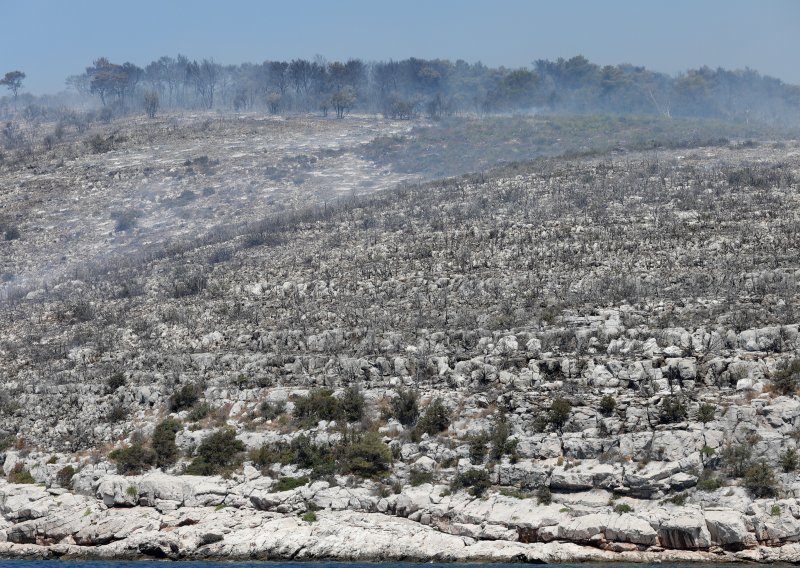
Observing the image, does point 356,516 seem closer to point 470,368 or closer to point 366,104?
point 470,368

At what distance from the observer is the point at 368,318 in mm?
50562

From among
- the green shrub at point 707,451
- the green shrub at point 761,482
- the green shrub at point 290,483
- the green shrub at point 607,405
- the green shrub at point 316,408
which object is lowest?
the green shrub at point 290,483

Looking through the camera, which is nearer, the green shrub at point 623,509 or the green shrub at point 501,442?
the green shrub at point 623,509

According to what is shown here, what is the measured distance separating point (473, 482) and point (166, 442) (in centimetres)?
1280

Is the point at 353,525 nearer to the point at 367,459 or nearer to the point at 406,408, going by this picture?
the point at 367,459

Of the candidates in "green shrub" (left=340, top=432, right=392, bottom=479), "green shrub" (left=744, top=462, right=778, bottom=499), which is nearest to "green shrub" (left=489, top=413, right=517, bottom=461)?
"green shrub" (left=340, top=432, right=392, bottom=479)

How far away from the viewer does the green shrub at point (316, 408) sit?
43.2 m

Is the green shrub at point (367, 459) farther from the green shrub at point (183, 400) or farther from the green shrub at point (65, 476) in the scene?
the green shrub at point (65, 476)

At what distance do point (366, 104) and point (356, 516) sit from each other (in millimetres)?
107745

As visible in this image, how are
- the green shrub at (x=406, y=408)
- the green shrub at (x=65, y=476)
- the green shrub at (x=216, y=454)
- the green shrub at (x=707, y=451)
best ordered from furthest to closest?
the green shrub at (x=406, y=408), the green shrub at (x=65, y=476), the green shrub at (x=216, y=454), the green shrub at (x=707, y=451)

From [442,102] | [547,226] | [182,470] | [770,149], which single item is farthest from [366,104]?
[182,470]

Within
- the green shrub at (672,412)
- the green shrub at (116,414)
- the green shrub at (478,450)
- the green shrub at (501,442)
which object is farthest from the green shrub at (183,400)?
the green shrub at (672,412)

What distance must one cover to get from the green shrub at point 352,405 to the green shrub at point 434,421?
2525 mm

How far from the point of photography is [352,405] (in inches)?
1703
